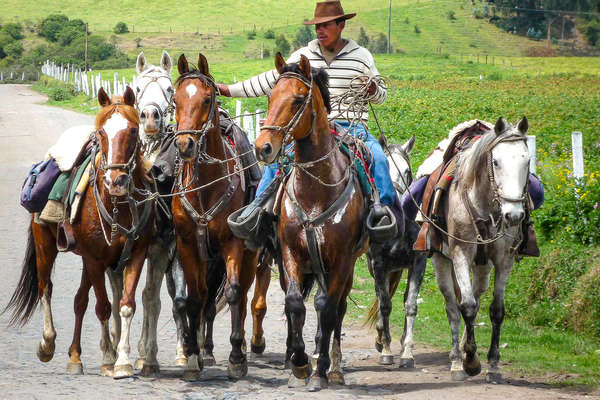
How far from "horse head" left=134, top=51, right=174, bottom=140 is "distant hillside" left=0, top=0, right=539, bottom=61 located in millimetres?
82998

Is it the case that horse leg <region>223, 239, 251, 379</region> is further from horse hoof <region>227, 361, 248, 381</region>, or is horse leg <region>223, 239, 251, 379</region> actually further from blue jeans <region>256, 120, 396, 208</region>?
blue jeans <region>256, 120, 396, 208</region>

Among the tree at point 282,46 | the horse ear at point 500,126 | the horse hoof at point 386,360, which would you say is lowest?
the horse hoof at point 386,360

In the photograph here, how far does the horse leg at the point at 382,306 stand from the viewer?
8672 mm

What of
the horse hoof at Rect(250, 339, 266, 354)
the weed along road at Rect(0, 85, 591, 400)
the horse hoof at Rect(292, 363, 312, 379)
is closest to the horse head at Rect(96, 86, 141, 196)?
the weed along road at Rect(0, 85, 591, 400)

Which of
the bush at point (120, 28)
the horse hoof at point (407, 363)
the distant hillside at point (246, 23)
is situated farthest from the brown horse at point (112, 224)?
the bush at point (120, 28)

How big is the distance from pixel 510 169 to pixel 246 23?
11557 cm

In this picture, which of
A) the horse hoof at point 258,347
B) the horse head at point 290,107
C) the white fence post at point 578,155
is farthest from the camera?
the white fence post at point 578,155

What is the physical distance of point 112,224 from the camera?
7410mm

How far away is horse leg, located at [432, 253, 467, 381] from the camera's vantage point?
7773mm

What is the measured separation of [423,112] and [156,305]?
2243 centimetres

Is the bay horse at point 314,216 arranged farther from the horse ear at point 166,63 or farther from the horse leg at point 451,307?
the horse ear at point 166,63

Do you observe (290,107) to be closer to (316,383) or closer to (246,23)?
(316,383)

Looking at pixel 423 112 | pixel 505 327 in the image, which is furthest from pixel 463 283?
pixel 423 112

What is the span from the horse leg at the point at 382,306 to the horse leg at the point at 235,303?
1.70 metres
